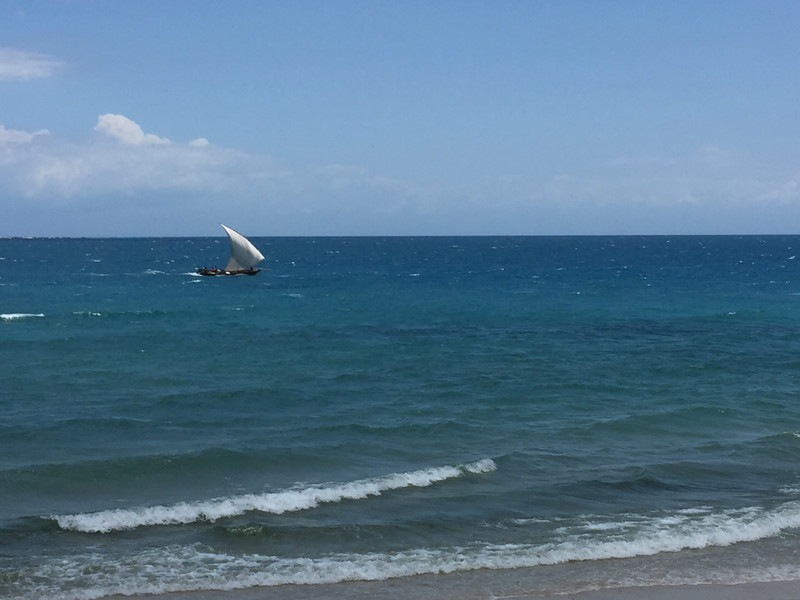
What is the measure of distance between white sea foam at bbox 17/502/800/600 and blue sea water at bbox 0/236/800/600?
2.4 inches

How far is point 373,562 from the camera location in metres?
15.9

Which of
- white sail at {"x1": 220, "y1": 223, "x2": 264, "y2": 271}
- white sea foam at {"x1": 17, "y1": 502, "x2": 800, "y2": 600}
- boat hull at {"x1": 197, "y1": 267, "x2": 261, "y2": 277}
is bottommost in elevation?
white sea foam at {"x1": 17, "y1": 502, "x2": 800, "y2": 600}

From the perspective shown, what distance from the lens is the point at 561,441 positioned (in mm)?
24547

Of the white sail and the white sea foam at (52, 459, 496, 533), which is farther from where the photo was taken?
the white sail

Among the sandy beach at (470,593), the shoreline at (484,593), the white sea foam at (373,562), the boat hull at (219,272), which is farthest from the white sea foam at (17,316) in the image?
the sandy beach at (470,593)

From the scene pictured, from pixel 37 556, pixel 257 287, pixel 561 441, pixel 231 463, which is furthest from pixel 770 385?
pixel 257 287

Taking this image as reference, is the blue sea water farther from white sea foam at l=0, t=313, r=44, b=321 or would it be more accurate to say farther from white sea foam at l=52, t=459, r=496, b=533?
white sea foam at l=0, t=313, r=44, b=321

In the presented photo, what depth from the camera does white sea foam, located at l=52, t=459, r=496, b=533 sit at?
17812 mm

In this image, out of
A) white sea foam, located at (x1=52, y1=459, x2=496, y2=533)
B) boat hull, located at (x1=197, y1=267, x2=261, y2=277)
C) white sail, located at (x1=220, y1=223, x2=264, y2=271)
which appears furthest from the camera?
white sail, located at (x1=220, y1=223, x2=264, y2=271)

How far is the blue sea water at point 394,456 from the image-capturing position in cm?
1579

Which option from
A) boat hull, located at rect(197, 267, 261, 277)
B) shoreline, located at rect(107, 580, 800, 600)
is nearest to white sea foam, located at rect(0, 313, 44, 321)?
boat hull, located at rect(197, 267, 261, 277)

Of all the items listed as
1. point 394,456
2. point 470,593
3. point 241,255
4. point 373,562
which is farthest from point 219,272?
point 470,593

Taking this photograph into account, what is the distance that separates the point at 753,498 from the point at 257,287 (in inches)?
2643

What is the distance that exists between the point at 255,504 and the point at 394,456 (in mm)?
5206
